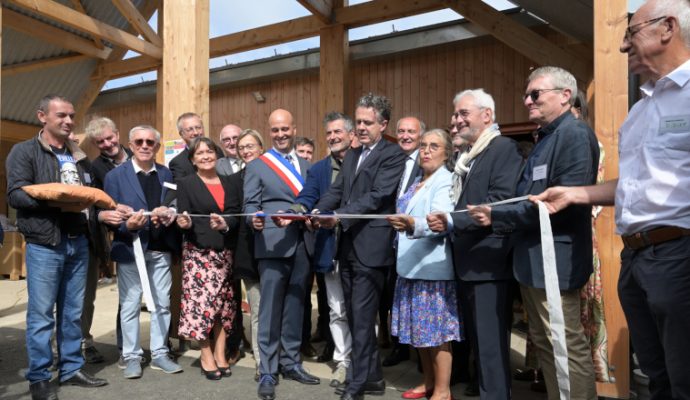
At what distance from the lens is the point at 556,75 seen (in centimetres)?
247

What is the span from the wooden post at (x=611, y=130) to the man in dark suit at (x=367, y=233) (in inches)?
48.4

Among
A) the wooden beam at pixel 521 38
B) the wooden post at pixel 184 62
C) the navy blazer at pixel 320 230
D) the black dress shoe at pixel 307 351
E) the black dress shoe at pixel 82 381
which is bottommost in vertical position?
the black dress shoe at pixel 307 351

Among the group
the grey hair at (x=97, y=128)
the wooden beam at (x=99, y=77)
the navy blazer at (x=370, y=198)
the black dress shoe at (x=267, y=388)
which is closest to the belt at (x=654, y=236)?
the navy blazer at (x=370, y=198)

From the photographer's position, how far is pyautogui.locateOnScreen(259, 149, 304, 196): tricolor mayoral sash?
3596 mm

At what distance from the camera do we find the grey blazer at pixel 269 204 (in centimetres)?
341

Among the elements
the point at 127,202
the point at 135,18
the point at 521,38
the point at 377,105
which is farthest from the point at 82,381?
the point at 521,38

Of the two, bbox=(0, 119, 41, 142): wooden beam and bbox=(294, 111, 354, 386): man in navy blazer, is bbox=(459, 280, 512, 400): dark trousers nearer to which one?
bbox=(294, 111, 354, 386): man in navy blazer

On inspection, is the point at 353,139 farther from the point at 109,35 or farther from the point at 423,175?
the point at 109,35

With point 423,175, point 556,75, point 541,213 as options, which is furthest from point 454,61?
point 541,213

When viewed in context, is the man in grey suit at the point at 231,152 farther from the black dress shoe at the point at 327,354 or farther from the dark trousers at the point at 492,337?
the dark trousers at the point at 492,337

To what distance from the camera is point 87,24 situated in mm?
6074

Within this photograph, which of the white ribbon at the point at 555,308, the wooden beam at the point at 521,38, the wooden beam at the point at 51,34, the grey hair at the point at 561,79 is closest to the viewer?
the white ribbon at the point at 555,308

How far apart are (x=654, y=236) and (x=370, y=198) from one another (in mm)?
1635

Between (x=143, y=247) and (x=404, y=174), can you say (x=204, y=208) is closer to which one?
(x=143, y=247)
